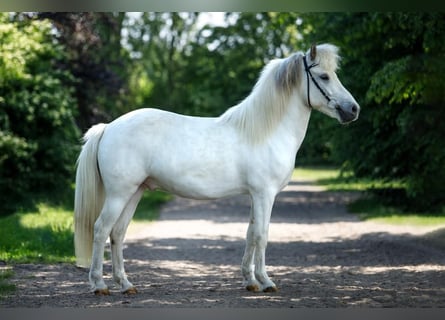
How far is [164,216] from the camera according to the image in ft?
55.6

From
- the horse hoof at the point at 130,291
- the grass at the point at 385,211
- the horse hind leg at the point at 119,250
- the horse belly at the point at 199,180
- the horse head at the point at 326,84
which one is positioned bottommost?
the grass at the point at 385,211

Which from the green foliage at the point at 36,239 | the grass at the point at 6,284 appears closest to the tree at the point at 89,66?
the green foliage at the point at 36,239

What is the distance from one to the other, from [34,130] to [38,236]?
5.37 meters

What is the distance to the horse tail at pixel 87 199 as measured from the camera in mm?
6852

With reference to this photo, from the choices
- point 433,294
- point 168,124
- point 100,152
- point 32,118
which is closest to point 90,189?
point 100,152

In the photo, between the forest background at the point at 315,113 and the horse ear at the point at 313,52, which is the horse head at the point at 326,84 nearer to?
the horse ear at the point at 313,52

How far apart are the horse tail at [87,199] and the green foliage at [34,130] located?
7.92m

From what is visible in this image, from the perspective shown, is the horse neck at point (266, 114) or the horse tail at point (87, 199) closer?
the horse tail at point (87, 199)

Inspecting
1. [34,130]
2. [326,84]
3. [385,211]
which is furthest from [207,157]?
[385,211]

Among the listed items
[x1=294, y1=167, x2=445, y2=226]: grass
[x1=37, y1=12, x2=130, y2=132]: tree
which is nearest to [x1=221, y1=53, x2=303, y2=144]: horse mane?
[x1=294, y1=167, x2=445, y2=226]: grass

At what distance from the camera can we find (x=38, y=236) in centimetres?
1112

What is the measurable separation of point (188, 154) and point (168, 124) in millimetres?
330

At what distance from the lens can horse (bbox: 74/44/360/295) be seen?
6.77m

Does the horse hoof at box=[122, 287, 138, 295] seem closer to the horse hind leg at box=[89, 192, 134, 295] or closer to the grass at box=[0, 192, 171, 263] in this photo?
the horse hind leg at box=[89, 192, 134, 295]
